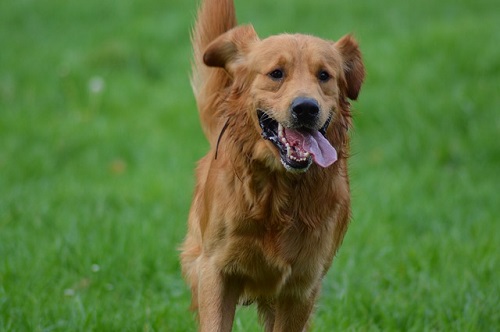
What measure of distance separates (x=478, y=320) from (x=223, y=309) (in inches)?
72.6

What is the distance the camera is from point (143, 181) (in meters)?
8.58

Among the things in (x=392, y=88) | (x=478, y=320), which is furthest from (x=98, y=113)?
(x=478, y=320)

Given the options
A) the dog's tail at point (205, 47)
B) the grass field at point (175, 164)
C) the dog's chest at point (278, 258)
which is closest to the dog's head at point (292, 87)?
the dog's chest at point (278, 258)

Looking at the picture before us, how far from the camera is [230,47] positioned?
4559 mm

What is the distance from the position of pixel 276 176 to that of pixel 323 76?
53 centimetres

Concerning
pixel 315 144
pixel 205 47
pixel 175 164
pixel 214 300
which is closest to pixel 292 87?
pixel 315 144

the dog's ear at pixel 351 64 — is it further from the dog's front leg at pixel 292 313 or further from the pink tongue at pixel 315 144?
the dog's front leg at pixel 292 313

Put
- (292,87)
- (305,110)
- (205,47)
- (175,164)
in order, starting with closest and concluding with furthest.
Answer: (305,110), (292,87), (205,47), (175,164)

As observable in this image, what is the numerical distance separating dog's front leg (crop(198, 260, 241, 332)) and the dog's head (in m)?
0.64

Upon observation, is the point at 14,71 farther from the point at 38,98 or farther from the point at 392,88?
the point at 392,88

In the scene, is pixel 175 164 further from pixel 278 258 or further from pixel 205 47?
pixel 278 258

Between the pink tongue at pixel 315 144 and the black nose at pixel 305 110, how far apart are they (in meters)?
0.10

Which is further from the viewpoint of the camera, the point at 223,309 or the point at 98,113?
the point at 98,113

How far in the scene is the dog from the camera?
4.14m
